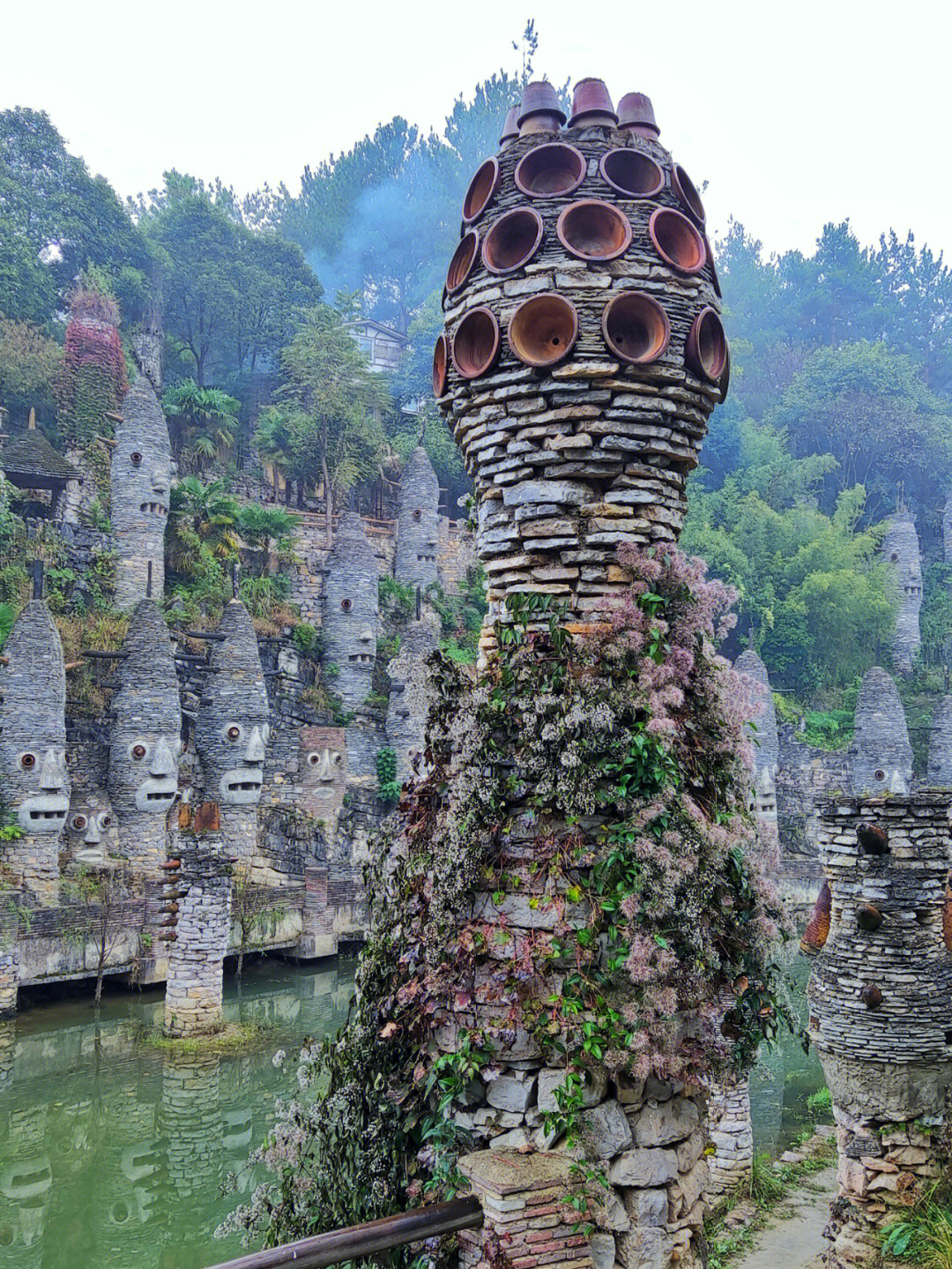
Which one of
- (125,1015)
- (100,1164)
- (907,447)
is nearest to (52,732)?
(125,1015)

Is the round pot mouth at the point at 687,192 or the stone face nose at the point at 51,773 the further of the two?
the stone face nose at the point at 51,773

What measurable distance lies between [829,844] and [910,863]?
2.08 feet

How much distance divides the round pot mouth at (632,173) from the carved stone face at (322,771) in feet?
64.0

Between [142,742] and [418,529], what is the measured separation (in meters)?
12.2

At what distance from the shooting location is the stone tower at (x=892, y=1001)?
834 centimetres

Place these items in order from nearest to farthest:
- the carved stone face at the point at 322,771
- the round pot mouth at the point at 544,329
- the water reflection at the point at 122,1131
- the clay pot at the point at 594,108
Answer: the round pot mouth at the point at 544,329
the clay pot at the point at 594,108
the water reflection at the point at 122,1131
the carved stone face at the point at 322,771

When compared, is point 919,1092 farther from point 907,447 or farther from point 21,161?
point 907,447

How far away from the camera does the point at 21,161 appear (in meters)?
32.0

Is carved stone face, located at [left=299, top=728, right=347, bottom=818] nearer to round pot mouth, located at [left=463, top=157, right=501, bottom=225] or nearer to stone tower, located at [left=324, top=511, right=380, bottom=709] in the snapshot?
stone tower, located at [left=324, top=511, right=380, bottom=709]

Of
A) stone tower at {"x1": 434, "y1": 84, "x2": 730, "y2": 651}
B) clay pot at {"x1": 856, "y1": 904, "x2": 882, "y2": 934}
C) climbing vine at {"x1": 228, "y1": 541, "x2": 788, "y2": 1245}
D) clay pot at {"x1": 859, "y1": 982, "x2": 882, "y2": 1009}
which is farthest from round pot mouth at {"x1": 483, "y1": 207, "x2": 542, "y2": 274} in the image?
clay pot at {"x1": 859, "y1": 982, "x2": 882, "y2": 1009}

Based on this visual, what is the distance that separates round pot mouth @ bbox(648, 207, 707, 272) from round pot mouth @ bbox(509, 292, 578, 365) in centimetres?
49

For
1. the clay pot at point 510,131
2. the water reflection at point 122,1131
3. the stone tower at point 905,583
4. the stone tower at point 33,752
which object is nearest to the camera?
the clay pot at point 510,131

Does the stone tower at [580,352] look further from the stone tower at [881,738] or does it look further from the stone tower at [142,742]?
the stone tower at [881,738]

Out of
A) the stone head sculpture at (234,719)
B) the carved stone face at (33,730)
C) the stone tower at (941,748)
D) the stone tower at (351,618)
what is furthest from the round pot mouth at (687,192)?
the stone tower at (941,748)
